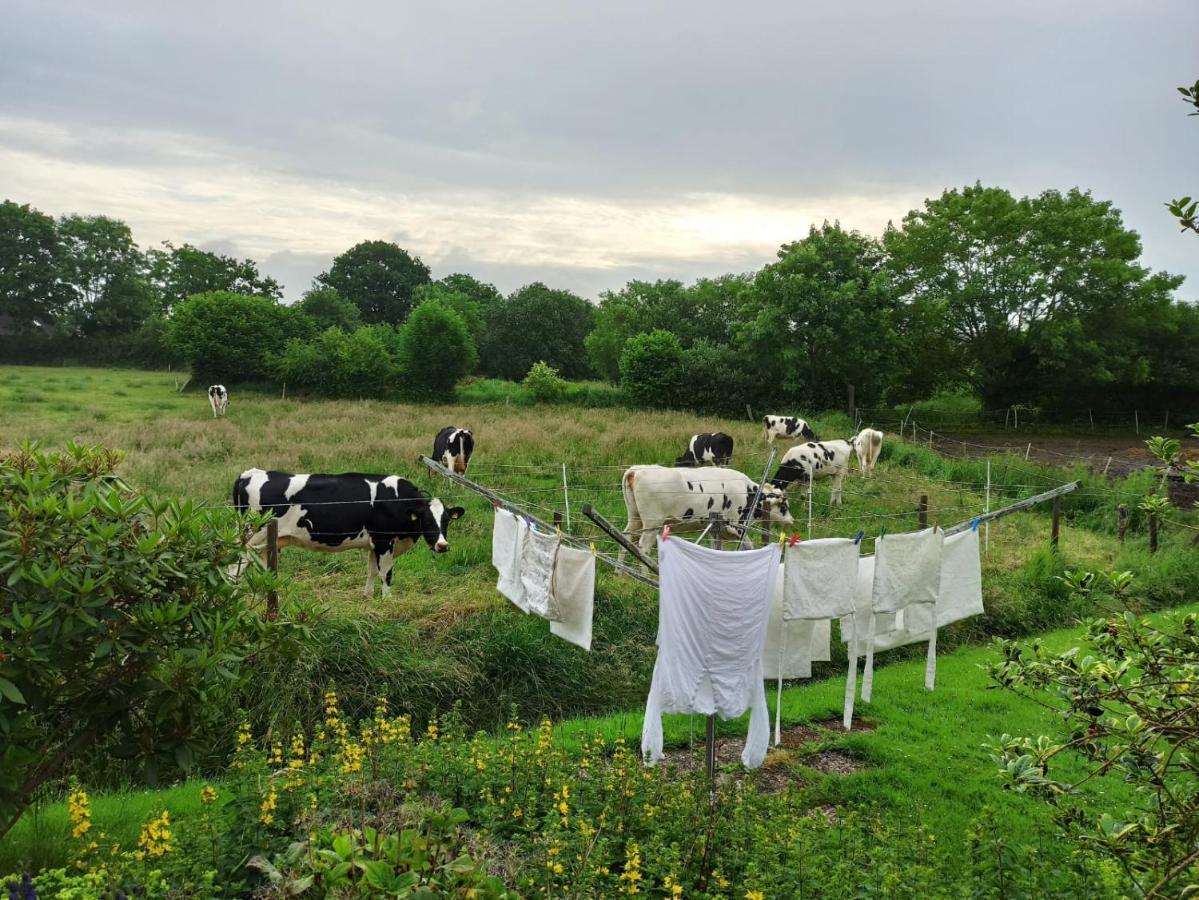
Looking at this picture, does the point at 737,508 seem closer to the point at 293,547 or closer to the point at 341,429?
the point at 293,547

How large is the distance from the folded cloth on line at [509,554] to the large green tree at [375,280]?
186 ft

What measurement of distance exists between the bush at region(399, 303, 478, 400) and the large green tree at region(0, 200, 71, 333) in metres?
27.4

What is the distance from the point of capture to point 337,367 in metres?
31.7

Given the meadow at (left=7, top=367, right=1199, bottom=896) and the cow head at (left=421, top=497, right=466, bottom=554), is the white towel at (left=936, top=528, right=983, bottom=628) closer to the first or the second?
the meadow at (left=7, top=367, right=1199, bottom=896)

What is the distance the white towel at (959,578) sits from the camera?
27.9 feet

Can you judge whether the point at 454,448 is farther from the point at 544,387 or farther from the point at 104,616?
the point at 544,387

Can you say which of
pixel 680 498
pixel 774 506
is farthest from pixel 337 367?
pixel 774 506

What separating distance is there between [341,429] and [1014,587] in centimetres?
1687

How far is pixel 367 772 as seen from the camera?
5316 millimetres

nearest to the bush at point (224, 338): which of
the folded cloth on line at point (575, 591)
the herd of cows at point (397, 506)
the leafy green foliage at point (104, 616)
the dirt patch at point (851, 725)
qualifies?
the herd of cows at point (397, 506)

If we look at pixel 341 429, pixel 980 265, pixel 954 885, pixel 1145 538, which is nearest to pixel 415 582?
pixel 954 885

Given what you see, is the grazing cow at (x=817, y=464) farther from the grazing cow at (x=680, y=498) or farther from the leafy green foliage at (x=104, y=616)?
the leafy green foliage at (x=104, y=616)

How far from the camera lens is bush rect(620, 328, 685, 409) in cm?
3142

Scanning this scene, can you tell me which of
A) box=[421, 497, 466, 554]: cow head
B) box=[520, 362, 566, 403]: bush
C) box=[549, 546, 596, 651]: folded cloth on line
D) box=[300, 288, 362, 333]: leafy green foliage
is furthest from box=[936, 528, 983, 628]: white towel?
box=[300, 288, 362, 333]: leafy green foliage
